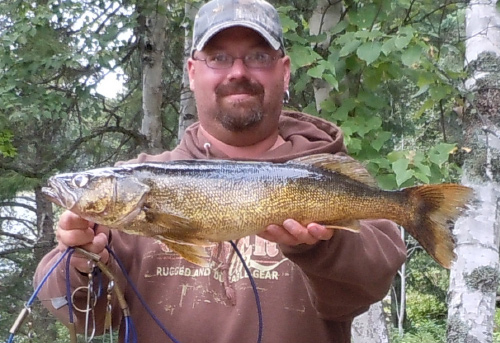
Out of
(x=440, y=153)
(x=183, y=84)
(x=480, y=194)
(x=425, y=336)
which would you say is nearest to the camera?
(x=480, y=194)

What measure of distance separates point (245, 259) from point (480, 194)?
2122 millimetres

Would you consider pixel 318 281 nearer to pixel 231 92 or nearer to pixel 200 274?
pixel 200 274

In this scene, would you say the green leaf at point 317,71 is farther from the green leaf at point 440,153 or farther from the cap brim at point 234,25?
the cap brim at point 234,25

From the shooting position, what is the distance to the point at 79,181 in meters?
2.24

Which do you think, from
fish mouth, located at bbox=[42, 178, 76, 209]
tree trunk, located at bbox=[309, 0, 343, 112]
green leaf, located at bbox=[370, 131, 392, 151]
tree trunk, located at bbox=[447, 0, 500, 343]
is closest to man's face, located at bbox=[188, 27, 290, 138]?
fish mouth, located at bbox=[42, 178, 76, 209]

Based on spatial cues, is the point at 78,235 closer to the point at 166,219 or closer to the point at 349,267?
the point at 166,219

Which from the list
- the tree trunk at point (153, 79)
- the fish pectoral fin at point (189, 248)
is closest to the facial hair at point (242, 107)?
the fish pectoral fin at point (189, 248)

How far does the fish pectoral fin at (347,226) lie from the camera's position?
92.3 inches

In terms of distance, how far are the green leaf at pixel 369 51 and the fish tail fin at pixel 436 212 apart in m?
2.07

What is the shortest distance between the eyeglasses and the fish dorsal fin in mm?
736

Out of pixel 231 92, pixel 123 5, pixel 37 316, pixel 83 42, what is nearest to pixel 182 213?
pixel 231 92

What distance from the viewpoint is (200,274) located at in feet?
9.37

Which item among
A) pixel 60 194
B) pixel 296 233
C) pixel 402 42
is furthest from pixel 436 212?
pixel 402 42

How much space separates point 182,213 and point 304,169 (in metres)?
0.52
